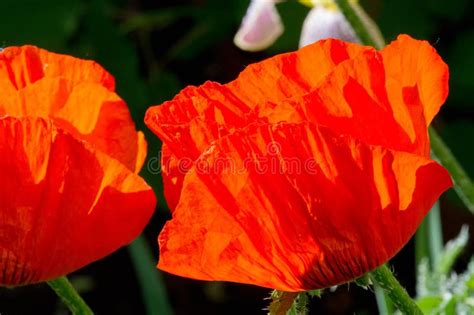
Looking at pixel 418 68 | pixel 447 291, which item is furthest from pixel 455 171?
pixel 418 68

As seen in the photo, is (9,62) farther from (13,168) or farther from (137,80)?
(137,80)

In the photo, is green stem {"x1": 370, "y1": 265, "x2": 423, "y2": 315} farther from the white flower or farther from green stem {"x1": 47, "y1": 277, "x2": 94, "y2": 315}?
the white flower

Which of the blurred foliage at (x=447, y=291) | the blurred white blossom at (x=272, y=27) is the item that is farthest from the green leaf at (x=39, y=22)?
the blurred foliage at (x=447, y=291)

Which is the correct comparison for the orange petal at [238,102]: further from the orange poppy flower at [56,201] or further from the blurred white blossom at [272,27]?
the blurred white blossom at [272,27]

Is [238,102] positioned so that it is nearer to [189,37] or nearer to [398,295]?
[398,295]

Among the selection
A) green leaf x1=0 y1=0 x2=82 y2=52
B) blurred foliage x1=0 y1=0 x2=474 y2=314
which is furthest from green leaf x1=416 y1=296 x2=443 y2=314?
green leaf x1=0 y1=0 x2=82 y2=52

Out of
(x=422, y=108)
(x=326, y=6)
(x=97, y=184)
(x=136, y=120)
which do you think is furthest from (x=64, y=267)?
(x=136, y=120)

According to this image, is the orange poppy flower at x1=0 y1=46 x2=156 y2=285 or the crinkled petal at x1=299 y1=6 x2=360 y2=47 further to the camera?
the crinkled petal at x1=299 y1=6 x2=360 y2=47

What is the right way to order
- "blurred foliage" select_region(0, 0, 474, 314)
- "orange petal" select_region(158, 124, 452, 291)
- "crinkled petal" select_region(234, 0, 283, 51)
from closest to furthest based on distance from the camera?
"orange petal" select_region(158, 124, 452, 291) < "crinkled petal" select_region(234, 0, 283, 51) < "blurred foliage" select_region(0, 0, 474, 314)
